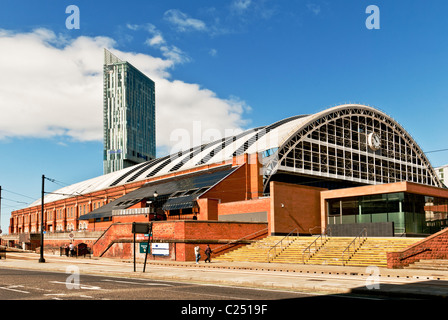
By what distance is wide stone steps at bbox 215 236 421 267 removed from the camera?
3139 centimetres

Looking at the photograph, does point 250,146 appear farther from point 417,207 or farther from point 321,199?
point 417,207

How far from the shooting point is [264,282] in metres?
19.2

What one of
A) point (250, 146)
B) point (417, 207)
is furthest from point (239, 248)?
point (250, 146)

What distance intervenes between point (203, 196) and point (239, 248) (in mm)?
9492

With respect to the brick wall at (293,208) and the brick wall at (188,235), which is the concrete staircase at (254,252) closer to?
the brick wall at (188,235)

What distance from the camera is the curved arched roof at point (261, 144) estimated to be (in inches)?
2328

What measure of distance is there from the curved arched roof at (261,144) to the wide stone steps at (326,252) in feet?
57.0

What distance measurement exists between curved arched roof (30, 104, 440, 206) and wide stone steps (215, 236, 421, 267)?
17.4 m

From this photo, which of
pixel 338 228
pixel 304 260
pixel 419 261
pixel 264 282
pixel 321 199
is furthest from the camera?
pixel 321 199

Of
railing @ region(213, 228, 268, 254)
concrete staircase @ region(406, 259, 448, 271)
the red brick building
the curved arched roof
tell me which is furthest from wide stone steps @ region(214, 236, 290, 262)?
the curved arched roof

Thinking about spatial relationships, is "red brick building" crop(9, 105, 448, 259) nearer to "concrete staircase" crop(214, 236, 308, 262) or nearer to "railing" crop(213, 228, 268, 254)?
"railing" crop(213, 228, 268, 254)

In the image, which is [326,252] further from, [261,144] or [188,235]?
[261,144]

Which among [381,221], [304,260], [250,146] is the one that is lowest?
[304,260]

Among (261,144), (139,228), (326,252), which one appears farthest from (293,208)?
(139,228)
